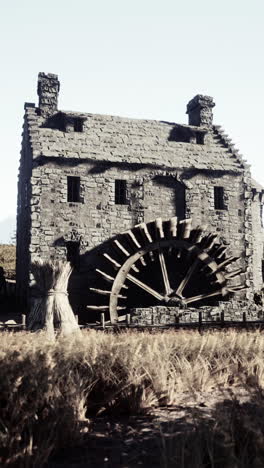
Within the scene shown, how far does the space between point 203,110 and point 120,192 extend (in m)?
6.02

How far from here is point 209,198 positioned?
68.9 feet

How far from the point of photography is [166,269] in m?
19.9

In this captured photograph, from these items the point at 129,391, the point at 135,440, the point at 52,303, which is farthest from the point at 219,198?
the point at 135,440

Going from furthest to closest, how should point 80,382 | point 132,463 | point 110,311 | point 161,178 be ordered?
point 161,178, point 110,311, point 80,382, point 132,463

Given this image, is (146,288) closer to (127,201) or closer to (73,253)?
(73,253)

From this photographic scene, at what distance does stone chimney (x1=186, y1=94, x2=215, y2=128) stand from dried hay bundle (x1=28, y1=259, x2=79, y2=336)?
14224 mm

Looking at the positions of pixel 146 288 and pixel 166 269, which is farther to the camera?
pixel 166 269

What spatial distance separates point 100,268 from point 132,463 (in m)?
14.7

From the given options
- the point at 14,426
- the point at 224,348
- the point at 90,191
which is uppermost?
the point at 90,191

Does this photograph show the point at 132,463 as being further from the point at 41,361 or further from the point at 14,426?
the point at 41,361

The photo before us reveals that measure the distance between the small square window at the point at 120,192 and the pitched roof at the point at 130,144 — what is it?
3.07 feet

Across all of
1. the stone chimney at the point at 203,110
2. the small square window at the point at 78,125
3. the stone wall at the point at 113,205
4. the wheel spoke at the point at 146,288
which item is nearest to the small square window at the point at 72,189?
the stone wall at the point at 113,205

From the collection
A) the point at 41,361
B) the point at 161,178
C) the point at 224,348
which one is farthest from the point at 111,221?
the point at 41,361

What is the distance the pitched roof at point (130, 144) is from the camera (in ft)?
63.4
